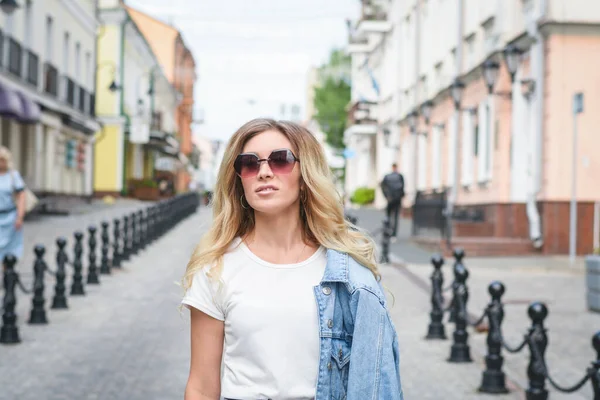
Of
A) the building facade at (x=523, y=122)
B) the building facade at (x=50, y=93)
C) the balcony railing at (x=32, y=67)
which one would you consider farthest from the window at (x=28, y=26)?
the building facade at (x=523, y=122)

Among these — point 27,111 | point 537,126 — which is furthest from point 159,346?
point 27,111

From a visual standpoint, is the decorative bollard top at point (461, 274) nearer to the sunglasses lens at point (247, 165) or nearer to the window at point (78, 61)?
the sunglasses lens at point (247, 165)

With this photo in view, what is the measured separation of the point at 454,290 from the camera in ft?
28.7

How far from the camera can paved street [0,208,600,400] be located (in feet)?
22.8

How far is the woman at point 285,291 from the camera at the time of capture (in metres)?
2.66

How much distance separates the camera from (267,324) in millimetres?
2697

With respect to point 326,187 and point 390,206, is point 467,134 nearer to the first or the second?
point 390,206

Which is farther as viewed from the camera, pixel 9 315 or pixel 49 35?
pixel 49 35

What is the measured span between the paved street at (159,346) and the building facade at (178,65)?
54174mm

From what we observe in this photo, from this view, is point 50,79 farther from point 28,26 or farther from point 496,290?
point 496,290

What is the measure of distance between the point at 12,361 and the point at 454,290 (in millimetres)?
3932

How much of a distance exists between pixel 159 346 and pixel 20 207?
3.42 metres

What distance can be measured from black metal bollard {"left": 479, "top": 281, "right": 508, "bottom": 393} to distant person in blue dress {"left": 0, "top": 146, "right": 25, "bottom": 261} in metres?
6.04

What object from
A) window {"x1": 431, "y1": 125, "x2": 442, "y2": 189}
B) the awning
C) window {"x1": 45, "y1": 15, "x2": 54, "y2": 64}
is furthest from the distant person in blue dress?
window {"x1": 45, "y1": 15, "x2": 54, "y2": 64}
